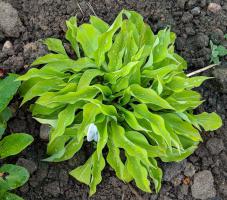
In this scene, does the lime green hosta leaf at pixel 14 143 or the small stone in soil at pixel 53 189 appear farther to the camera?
the small stone in soil at pixel 53 189

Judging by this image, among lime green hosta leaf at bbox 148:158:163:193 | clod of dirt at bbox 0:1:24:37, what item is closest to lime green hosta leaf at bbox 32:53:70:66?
clod of dirt at bbox 0:1:24:37

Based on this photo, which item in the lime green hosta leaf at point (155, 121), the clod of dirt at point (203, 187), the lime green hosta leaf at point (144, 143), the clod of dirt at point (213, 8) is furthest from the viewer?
the clod of dirt at point (213, 8)

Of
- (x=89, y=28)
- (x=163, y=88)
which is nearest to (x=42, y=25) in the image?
(x=89, y=28)

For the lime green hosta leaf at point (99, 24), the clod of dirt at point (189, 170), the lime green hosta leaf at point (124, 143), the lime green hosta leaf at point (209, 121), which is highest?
the lime green hosta leaf at point (99, 24)

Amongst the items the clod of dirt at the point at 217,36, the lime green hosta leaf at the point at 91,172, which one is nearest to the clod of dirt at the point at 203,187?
the lime green hosta leaf at the point at 91,172

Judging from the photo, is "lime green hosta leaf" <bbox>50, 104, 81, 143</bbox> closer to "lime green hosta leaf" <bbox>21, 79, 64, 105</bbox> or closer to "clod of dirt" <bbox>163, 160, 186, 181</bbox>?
"lime green hosta leaf" <bbox>21, 79, 64, 105</bbox>

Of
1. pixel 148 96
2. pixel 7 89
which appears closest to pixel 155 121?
pixel 148 96

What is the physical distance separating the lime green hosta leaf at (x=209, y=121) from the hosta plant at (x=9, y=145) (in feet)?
3.74

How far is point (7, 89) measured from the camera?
125 inches

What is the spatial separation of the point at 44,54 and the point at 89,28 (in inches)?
16.4

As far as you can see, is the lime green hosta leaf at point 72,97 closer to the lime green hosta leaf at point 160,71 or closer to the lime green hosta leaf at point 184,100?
the lime green hosta leaf at point 160,71

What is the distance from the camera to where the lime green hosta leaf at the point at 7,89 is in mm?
3141

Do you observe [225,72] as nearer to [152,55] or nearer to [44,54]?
[152,55]

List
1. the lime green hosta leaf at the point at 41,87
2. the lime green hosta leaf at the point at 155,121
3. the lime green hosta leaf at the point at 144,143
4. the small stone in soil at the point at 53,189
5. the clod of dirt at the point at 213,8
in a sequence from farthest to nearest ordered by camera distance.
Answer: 1. the clod of dirt at the point at 213,8
2. the small stone in soil at the point at 53,189
3. the lime green hosta leaf at the point at 41,87
4. the lime green hosta leaf at the point at 144,143
5. the lime green hosta leaf at the point at 155,121
